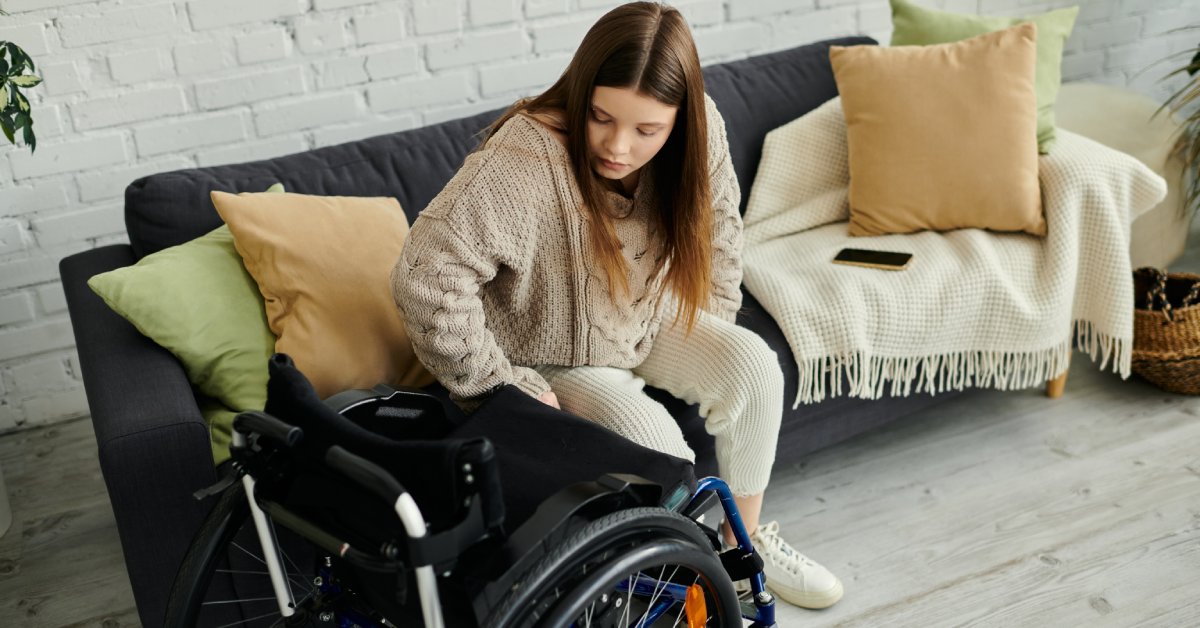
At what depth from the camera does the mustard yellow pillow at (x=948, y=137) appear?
210cm

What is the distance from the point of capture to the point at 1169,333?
221 cm

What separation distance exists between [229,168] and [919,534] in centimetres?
141

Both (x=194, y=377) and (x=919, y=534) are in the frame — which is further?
(x=919, y=534)

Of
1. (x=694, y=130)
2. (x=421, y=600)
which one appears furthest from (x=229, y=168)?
(x=421, y=600)

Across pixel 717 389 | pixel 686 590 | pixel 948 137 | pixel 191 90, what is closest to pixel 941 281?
pixel 948 137

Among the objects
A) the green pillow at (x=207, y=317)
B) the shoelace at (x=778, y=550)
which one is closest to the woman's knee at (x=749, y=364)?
the shoelace at (x=778, y=550)

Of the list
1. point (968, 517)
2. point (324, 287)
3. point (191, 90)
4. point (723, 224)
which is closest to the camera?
point (324, 287)

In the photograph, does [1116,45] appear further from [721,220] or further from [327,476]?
[327,476]

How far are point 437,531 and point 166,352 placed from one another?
73 cm

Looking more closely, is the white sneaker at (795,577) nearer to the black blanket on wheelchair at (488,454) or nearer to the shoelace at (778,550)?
the shoelace at (778,550)

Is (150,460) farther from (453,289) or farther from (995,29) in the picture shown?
(995,29)

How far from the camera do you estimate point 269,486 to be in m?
1.17

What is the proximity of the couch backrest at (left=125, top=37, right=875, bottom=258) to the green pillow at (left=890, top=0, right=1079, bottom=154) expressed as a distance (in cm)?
12

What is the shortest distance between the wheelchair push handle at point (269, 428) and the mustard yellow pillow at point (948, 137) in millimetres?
1433
